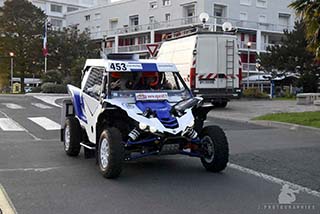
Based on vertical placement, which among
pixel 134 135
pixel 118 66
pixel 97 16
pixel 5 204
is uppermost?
pixel 97 16

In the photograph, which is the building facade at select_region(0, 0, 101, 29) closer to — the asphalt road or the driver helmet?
the asphalt road

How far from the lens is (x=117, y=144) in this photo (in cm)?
715

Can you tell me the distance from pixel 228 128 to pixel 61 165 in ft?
22.9

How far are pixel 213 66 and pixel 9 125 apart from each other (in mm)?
9088

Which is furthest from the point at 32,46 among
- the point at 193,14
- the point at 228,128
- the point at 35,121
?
the point at 228,128

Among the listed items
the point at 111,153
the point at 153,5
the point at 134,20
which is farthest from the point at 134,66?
the point at 134,20

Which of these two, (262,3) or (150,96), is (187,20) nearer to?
(262,3)

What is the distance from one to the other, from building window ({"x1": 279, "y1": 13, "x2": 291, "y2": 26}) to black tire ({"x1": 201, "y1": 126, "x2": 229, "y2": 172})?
60268 millimetres

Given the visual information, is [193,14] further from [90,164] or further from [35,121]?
[90,164]

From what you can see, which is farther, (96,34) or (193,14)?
(96,34)

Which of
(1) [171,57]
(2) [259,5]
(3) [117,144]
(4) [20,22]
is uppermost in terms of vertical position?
(2) [259,5]

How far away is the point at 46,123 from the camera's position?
50.0 feet

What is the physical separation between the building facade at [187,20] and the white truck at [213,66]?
34600 mm

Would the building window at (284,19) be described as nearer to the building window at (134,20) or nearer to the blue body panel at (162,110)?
the building window at (134,20)
